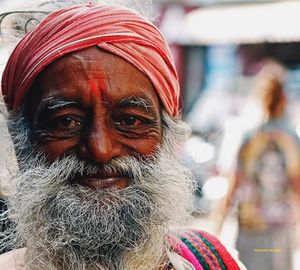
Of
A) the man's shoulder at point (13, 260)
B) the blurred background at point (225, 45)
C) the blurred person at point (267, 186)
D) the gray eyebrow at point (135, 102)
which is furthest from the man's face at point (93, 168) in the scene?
the blurred background at point (225, 45)

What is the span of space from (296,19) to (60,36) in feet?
37.6

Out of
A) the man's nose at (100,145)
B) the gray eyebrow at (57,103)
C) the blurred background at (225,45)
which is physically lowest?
the man's nose at (100,145)

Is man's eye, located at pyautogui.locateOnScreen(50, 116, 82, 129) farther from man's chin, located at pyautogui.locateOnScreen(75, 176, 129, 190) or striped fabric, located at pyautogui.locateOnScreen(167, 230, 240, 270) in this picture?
striped fabric, located at pyautogui.locateOnScreen(167, 230, 240, 270)

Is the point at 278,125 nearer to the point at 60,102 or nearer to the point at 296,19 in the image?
the point at 60,102

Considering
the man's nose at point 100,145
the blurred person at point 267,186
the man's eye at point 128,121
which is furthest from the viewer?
the blurred person at point 267,186

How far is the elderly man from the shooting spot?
8.16ft

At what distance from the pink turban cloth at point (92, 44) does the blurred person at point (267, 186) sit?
1.60 m

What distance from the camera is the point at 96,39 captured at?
8.28ft

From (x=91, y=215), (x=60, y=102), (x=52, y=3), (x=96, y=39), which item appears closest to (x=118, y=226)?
(x=91, y=215)

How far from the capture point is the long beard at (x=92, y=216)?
8.14 ft

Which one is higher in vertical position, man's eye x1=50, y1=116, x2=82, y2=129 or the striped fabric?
man's eye x1=50, y1=116, x2=82, y2=129

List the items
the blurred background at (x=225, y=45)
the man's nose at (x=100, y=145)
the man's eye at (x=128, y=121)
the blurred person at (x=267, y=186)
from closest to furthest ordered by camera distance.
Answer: the man's nose at (x=100, y=145), the man's eye at (x=128, y=121), the blurred person at (x=267, y=186), the blurred background at (x=225, y=45)

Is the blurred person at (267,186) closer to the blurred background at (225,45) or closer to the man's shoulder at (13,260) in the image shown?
the man's shoulder at (13,260)

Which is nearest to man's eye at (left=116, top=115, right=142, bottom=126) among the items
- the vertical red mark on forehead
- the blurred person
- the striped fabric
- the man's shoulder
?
the vertical red mark on forehead
